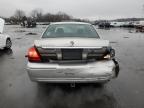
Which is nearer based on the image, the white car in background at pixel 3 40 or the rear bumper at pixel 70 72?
the rear bumper at pixel 70 72

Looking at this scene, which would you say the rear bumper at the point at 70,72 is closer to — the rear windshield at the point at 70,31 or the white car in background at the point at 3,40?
the rear windshield at the point at 70,31

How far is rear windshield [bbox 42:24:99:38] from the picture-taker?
5.33 m

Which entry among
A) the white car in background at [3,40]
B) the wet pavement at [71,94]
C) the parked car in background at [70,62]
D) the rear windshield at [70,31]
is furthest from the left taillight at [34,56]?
the white car in background at [3,40]

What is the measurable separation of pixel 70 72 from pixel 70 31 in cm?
166

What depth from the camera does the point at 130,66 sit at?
732 centimetres

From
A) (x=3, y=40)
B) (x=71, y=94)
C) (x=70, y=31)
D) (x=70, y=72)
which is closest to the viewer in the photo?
(x=70, y=72)

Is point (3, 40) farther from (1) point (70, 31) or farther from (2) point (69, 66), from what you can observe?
(2) point (69, 66)

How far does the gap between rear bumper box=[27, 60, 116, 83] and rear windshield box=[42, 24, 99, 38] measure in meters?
1.19

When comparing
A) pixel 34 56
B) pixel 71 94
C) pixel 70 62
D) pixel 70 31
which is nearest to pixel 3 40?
pixel 70 31

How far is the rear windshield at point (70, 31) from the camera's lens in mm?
5332

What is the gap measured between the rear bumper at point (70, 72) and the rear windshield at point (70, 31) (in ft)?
3.91

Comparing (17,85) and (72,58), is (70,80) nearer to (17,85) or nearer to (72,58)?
(72,58)

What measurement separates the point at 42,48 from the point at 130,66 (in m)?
3.94

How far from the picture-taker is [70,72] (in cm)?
420
